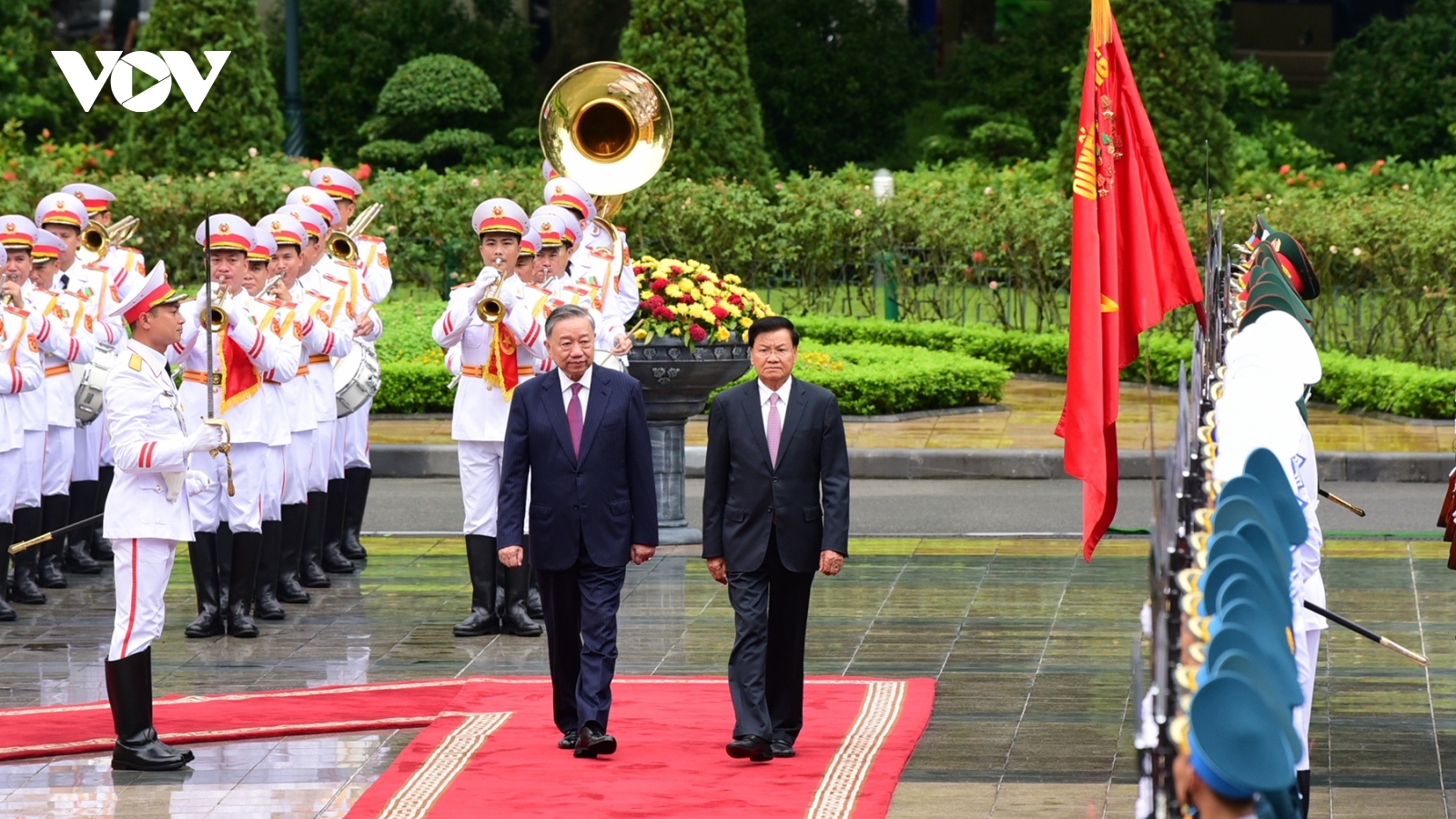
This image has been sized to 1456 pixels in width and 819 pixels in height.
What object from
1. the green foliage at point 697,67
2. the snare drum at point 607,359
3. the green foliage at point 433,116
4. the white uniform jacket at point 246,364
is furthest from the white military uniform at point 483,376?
the green foliage at point 433,116

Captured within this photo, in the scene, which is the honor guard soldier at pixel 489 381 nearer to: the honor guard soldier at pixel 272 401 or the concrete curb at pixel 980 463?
the honor guard soldier at pixel 272 401

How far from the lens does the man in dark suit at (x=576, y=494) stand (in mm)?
7848

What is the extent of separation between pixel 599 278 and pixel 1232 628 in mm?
7969

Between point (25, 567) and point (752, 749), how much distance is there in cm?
509

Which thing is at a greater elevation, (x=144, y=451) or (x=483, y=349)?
(x=483, y=349)

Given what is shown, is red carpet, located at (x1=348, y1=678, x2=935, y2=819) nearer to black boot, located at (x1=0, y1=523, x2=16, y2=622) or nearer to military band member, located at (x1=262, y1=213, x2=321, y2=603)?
military band member, located at (x1=262, y1=213, x2=321, y2=603)

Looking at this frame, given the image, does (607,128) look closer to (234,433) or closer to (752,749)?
(234,433)

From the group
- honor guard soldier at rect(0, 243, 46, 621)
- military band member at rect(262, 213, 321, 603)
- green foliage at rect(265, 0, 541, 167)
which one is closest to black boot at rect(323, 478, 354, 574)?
military band member at rect(262, 213, 321, 603)

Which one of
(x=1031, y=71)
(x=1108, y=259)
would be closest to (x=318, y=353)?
(x=1108, y=259)

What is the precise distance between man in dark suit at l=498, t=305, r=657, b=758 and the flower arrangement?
3.83 meters

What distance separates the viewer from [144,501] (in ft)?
25.2

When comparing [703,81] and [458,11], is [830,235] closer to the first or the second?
[703,81]

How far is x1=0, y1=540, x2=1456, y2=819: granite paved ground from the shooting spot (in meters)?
7.23

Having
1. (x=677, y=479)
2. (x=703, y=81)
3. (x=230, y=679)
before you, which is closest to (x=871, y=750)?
(x=230, y=679)
